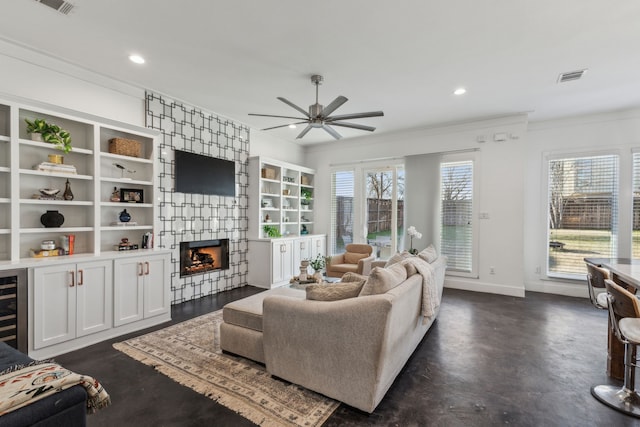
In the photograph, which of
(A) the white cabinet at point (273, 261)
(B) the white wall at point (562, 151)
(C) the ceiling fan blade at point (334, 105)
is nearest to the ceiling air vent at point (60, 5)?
(C) the ceiling fan blade at point (334, 105)

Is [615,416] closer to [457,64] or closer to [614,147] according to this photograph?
[457,64]

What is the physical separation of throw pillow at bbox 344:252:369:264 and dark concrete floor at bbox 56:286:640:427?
2.09m

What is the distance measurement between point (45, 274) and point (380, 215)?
547 centimetres

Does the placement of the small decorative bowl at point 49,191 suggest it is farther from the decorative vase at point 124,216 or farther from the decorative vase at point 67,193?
the decorative vase at point 124,216

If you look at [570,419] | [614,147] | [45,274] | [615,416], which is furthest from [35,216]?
[614,147]

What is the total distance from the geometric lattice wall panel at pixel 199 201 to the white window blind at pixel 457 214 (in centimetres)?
392

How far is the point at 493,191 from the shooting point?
5305mm

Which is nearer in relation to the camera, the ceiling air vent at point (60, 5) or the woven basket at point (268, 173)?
the ceiling air vent at point (60, 5)

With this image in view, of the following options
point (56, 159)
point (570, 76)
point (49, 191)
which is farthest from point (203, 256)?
point (570, 76)

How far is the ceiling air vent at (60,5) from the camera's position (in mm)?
2393

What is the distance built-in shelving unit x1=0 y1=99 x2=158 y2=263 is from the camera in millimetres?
2871

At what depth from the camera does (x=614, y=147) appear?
15.9ft

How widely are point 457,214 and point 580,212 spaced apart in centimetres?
203

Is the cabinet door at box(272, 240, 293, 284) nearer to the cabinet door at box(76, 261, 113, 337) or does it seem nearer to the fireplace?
the fireplace
